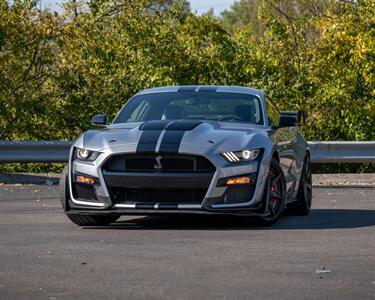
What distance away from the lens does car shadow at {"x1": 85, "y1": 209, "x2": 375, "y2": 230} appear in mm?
11445

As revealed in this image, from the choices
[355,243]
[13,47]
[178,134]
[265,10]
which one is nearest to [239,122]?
[178,134]

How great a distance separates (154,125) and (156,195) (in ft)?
2.36

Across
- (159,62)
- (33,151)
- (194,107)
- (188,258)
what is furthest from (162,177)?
(159,62)

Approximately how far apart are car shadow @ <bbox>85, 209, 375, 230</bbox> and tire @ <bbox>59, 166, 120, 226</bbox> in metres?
0.09

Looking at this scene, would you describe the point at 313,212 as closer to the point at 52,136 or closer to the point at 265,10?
the point at 52,136

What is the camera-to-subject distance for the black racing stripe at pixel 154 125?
447 inches

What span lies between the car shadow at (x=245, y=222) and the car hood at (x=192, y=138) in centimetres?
72

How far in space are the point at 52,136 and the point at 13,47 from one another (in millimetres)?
1808

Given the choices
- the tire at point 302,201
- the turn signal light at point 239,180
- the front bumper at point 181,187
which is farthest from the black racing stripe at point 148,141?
the tire at point 302,201

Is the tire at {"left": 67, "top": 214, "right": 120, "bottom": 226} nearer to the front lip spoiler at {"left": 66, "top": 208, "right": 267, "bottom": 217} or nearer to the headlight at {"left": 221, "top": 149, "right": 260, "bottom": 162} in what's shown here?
the front lip spoiler at {"left": 66, "top": 208, "right": 267, "bottom": 217}

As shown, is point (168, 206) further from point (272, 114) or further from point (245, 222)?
point (272, 114)

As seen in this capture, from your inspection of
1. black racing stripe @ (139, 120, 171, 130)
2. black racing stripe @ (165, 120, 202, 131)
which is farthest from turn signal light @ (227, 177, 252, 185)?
black racing stripe @ (139, 120, 171, 130)

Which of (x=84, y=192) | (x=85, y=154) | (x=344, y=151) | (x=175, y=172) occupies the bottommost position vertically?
(x=344, y=151)

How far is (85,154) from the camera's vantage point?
1129cm
